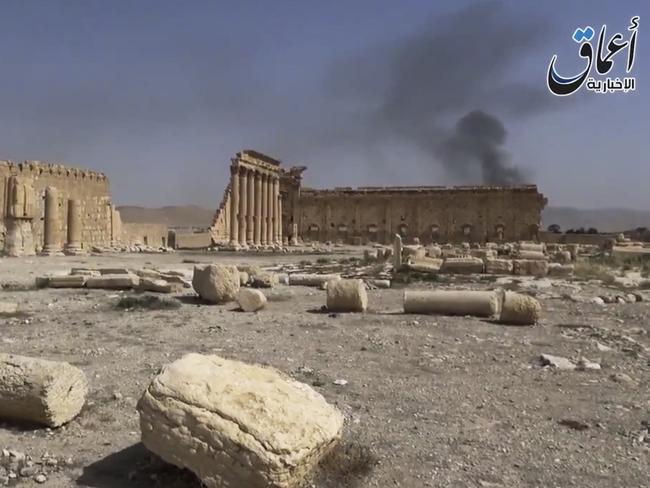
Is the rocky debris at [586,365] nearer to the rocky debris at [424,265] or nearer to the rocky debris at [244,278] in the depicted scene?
the rocky debris at [244,278]

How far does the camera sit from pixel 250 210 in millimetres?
41469

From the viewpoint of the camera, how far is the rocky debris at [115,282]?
45.1 ft

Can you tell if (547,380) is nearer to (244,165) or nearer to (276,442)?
(276,442)

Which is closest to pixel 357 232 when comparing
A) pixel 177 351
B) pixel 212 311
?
pixel 212 311

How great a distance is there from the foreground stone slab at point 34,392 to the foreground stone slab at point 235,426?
1179 mm

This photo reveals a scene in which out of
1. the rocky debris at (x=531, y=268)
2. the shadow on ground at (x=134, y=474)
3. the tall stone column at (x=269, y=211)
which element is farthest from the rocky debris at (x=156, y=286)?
the tall stone column at (x=269, y=211)

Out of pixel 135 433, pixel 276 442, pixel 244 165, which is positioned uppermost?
pixel 244 165

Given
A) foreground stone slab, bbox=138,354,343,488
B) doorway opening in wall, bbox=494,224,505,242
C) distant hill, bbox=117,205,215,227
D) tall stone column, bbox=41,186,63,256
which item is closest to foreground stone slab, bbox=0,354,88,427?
foreground stone slab, bbox=138,354,343,488

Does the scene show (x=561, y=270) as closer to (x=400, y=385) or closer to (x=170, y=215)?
(x=400, y=385)

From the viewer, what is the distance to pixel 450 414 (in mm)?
5109

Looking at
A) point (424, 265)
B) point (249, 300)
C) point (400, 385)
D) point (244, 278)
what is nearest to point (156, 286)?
point (244, 278)

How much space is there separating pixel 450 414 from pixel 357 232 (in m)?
47.5

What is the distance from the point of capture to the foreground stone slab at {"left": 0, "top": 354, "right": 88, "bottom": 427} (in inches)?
176

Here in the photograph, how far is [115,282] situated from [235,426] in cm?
1127
